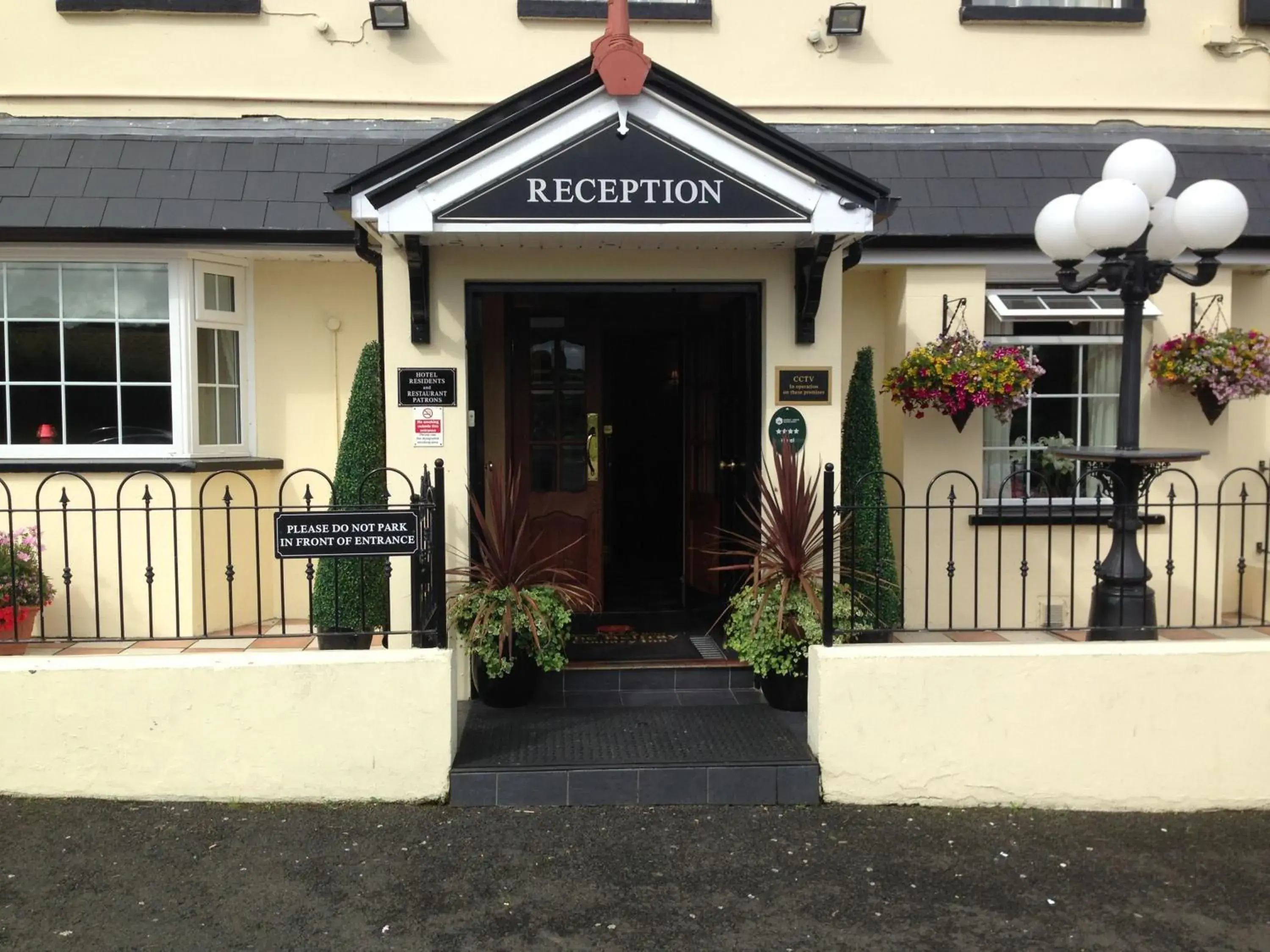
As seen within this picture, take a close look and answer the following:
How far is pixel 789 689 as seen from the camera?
5.56 metres

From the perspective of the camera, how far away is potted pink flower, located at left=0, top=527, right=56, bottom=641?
5902 millimetres

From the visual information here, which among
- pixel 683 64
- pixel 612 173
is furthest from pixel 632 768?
pixel 683 64

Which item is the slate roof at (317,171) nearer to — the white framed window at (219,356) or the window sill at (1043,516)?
the white framed window at (219,356)

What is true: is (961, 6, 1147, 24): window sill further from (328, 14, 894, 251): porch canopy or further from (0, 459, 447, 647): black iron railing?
(0, 459, 447, 647): black iron railing

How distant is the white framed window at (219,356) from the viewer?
22.3ft

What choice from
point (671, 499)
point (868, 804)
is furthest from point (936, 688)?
Answer: point (671, 499)

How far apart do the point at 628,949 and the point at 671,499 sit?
6460 millimetres

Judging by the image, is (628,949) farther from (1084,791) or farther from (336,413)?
(336,413)

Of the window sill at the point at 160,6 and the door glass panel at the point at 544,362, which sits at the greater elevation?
the window sill at the point at 160,6

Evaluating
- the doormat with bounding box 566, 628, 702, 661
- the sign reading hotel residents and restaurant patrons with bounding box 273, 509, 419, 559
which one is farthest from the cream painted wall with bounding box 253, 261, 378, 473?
the sign reading hotel residents and restaurant patrons with bounding box 273, 509, 419, 559

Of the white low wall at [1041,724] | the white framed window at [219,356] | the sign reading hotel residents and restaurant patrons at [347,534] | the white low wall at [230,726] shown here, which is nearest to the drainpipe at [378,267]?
the sign reading hotel residents and restaurant patrons at [347,534]

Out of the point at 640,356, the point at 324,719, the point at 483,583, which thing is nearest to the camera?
the point at 324,719

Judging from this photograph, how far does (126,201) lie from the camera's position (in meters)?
6.43

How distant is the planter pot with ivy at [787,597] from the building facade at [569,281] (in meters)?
0.65
